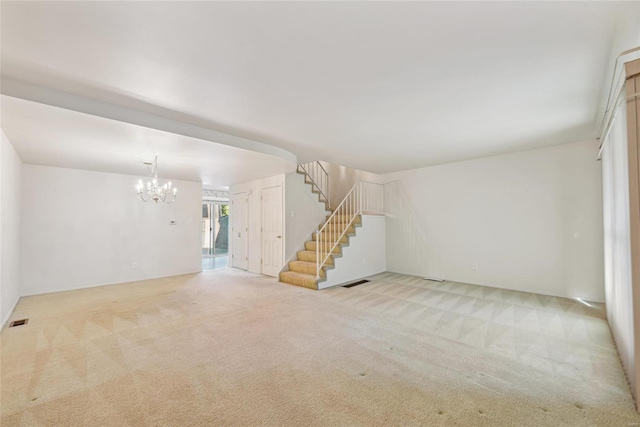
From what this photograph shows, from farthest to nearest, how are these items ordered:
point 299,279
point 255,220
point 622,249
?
point 255,220 → point 299,279 → point 622,249

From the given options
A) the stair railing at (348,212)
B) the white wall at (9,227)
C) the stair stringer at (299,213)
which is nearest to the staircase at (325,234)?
the stair railing at (348,212)

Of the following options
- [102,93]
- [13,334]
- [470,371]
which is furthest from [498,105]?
[13,334]

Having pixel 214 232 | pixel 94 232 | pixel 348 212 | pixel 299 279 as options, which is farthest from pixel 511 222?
pixel 214 232

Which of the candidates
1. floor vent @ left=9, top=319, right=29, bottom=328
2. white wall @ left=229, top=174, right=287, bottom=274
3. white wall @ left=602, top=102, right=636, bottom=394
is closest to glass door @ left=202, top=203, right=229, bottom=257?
white wall @ left=229, top=174, right=287, bottom=274

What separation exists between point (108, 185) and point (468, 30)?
22.6 ft

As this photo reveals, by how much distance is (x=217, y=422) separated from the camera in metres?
1.72

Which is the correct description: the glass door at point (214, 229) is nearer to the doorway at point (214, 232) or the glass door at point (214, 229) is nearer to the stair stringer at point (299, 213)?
the doorway at point (214, 232)

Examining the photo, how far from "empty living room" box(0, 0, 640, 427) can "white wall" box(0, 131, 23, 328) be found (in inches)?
2.4

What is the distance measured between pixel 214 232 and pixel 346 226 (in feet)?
21.4

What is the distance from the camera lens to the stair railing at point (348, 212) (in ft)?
19.4

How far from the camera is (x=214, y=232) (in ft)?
34.4

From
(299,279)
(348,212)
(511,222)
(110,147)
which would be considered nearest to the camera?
(110,147)

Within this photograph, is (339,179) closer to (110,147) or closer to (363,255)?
(363,255)

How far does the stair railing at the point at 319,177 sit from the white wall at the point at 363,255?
1615mm
